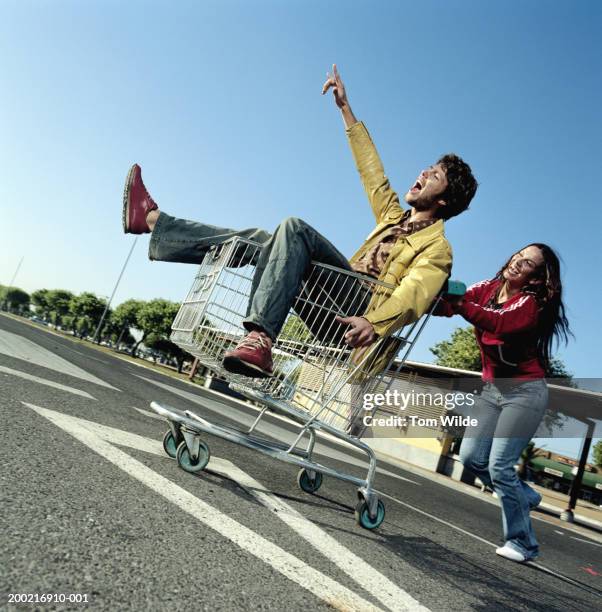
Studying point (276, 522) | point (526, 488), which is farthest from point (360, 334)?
point (526, 488)

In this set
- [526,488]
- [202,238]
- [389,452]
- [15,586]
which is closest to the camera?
[15,586]

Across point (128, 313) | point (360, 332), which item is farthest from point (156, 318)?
point (360, 332)

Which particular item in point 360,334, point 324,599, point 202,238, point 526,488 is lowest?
point 324,599

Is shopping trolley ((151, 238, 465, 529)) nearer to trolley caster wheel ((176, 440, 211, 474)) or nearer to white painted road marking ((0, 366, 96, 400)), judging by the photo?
trolley caster wheel ((176, 440, 211, 474))

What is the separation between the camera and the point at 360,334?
2.42 meters

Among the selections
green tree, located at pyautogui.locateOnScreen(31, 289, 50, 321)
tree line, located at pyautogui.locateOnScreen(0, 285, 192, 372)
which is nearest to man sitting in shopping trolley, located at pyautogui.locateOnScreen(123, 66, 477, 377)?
tree line, located at pyautogui.locateOnScreen(0, 285, 192, 372)

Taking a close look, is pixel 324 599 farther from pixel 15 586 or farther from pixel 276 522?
pixel 15 586

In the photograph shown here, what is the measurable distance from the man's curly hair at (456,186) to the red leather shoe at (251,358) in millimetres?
1949

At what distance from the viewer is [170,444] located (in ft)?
9.36

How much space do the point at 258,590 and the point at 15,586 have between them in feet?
2.21

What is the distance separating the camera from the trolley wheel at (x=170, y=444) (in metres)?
2.79

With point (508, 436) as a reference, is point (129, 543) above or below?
below

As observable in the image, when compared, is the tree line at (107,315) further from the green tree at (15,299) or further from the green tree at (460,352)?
the green tree at (460,352)

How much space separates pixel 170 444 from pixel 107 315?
9069 centimetres
